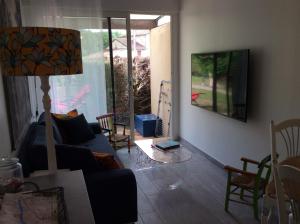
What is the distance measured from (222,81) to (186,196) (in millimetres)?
1409

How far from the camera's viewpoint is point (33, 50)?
53.6 inches

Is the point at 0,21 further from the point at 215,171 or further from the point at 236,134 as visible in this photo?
the point at 215,171

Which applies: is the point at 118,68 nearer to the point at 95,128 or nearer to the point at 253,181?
the point at 95,128

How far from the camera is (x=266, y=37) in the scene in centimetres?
258

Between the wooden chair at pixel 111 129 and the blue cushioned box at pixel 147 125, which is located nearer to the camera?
the wooden chair at pixel 111 129

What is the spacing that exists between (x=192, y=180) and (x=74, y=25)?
282 cm

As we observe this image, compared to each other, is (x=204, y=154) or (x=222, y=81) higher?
(x=222, y=81)

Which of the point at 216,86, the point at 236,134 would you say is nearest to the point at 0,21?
the point at 216,86

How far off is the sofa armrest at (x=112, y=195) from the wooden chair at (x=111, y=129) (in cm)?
192

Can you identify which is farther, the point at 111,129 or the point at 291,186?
the point at 111,129

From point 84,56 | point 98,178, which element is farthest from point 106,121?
point 98,178

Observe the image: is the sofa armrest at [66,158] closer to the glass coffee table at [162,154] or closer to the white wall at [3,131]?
the white wall at [3,131]

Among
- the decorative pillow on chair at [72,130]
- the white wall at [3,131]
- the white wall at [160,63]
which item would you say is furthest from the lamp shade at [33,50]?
the white wall at [160,63]

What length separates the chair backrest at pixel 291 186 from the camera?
1140mm
